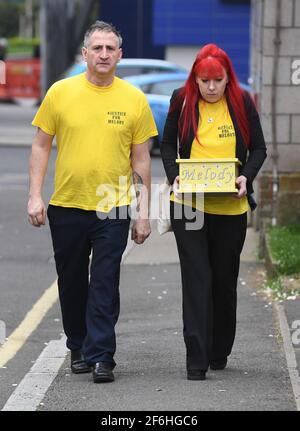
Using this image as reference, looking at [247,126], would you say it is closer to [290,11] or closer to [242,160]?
[242,160]

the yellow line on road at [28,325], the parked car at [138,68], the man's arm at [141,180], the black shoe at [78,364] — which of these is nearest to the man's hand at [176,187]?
the man's arm at [141,180]

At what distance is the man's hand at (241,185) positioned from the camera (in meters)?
7.07

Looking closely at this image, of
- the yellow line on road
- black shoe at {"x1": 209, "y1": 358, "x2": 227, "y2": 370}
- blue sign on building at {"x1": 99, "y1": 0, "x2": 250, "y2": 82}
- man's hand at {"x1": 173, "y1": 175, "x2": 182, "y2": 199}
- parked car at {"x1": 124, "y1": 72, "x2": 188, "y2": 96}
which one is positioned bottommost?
blue sign on building at {"x1": 99, "y1": 0, "x2": 250, "y2": 82}

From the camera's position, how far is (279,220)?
41.5 feet

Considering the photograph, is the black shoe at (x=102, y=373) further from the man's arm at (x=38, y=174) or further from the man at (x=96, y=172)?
the man's arm at (x=38, y=174)

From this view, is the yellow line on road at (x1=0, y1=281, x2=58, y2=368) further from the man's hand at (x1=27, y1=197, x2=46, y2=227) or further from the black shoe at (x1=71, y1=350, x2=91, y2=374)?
the man's hand at (x1=27, y1=197, x2=46, y2=227)

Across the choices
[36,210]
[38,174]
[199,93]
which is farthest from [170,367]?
[199,93]

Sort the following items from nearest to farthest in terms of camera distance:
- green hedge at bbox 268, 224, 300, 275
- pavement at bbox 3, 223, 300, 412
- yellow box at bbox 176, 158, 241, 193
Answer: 1. pavement at bbox 3, 223, 300, 412
2. yellow box at bbox 176, 158, 241, 193
3. green hedge at bbox 268, 224, 300, 275

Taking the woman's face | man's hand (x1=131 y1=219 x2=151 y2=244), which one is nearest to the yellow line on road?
man's hand (x1=131 y1=219 x2=151 y2=244)

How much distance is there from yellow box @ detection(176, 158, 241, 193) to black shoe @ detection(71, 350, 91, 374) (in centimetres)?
120

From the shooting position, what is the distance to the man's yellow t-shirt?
7.15 m

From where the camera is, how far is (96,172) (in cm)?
720
